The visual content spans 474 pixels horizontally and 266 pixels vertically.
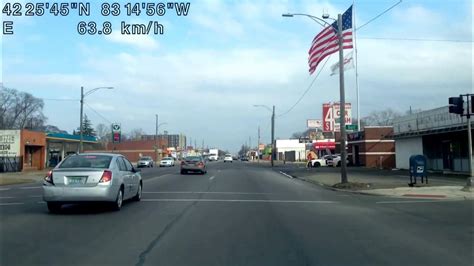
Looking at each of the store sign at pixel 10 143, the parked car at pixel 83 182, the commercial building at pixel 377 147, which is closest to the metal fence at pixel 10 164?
the store sign at pixel 10 143

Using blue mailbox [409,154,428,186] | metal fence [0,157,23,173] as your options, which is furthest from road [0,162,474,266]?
metal fence [0,157,23,173]

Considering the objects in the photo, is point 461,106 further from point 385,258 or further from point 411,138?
point 411,138

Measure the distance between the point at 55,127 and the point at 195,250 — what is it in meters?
130

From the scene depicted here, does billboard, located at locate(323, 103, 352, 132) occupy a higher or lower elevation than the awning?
higher

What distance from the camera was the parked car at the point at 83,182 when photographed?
12.4 metres

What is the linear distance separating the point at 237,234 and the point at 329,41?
56.5 feet

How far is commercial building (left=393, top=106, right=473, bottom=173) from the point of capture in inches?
1305

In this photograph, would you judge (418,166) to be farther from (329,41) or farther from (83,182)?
(83,182)

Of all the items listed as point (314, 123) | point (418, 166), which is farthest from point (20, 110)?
point (418, 166)

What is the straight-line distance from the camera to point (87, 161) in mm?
13273

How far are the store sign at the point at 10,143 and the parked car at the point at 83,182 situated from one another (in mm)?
37808

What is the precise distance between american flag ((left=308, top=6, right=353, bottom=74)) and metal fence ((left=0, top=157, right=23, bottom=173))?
1290 inches

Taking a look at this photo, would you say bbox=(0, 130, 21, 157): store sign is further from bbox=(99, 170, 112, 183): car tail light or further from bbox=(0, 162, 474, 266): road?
bbox=(99, 170, 112, 183): car tail light

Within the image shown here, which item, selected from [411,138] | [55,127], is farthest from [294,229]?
[55,127]
